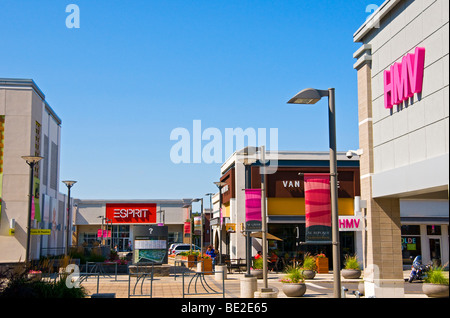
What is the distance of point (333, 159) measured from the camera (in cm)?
1245

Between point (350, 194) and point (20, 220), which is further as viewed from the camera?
point (350, 194)

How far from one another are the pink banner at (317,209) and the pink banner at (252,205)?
16.4 ft

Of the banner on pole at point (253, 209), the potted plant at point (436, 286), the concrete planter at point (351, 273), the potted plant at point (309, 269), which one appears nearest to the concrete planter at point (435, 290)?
the potted plant at point (436, 286)

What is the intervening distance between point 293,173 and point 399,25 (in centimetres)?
2484

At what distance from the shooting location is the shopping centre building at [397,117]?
1355cm

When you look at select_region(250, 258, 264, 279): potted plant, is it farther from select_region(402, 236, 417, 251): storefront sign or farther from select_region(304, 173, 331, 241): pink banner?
select_region(402, 236, 417, 251): storefront sign

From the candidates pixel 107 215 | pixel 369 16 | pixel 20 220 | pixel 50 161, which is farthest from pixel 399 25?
pixel 107 215

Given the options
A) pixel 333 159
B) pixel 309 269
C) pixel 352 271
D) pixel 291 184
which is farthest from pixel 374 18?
pixel 291 184

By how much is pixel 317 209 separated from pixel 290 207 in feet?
56.4

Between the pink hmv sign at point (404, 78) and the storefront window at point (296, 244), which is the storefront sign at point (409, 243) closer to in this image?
the storefront window at point (296, 244)

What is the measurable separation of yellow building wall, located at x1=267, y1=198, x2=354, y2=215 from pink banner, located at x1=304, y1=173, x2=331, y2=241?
1399 cm

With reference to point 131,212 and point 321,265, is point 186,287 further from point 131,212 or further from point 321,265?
point 131,212
